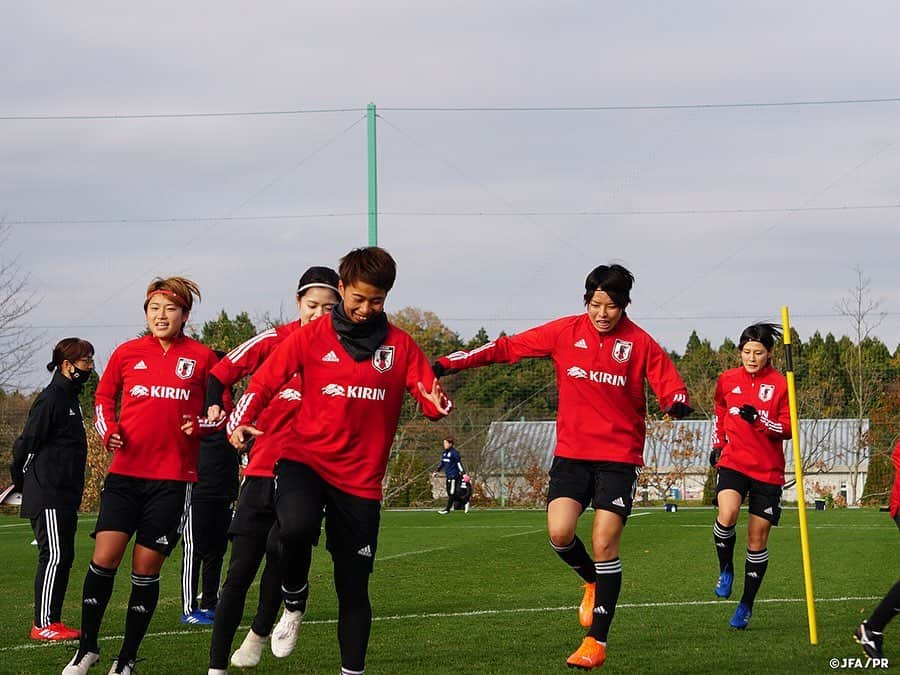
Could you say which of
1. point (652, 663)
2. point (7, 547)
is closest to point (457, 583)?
point (652, 663)

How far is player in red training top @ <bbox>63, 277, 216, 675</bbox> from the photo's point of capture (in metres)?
7.35

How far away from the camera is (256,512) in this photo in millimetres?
7012

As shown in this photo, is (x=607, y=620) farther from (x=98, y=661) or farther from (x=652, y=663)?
(x=98, y=661)

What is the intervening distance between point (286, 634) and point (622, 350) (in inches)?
106

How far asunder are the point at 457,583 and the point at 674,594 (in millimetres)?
2619

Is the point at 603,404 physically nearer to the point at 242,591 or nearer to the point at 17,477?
the point at 242,591

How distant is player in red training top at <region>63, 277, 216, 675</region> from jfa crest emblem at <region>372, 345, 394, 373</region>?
5.47 feet

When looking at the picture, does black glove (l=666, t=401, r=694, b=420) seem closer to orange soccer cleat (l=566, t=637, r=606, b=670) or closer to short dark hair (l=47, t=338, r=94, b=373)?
orange soccer cleat (l=566, t=637, r=606, b=670)

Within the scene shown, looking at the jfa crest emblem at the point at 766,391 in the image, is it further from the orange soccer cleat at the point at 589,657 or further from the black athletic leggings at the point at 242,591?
the black athletic leggings at the point at 242,591

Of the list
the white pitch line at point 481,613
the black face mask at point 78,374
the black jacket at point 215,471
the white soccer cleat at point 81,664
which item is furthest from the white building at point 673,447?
the white soccer cleat at point 81,664

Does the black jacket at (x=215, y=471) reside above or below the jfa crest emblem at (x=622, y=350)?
below

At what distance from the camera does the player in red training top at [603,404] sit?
7.90 metres

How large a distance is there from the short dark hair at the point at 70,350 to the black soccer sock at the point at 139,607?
2.64 meters

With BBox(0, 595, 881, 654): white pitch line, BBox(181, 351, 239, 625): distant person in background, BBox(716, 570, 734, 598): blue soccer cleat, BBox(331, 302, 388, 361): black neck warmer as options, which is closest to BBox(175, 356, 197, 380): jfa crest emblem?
BBox(331, 302, 388, 361): black neck warmer
